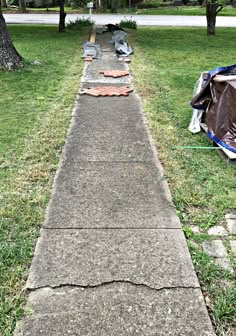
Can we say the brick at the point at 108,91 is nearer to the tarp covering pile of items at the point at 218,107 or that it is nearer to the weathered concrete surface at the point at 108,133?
the weathered concrete surface at the point at 108,133

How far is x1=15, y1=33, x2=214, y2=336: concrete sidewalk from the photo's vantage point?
198 centimetres

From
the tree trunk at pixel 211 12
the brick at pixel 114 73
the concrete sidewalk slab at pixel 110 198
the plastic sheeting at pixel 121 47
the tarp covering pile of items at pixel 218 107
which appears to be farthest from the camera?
the tree trunk at pixel 211 12

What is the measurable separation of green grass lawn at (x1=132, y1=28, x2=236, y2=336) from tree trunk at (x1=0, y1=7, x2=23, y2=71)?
257 centimetres

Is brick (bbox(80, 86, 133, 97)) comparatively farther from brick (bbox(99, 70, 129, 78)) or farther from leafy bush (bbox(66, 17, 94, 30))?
leafy bush (bbox(66, 17, 94, 30))

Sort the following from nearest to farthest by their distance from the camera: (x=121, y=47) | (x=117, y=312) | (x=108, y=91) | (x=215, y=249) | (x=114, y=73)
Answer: (x=117, y=312)
(x=215, y=249)
(x=108, y=91)
(x=114, y=73)
(x=121, y=47)

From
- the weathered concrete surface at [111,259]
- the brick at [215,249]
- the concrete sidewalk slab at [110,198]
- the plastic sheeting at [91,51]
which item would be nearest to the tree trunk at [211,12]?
the plastic sheeting at [91,51]

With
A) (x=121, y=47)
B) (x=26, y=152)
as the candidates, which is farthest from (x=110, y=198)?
(x=121, y=47)

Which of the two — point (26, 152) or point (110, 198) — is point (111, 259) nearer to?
point (110, 198)

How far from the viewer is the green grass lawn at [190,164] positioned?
2256 mm

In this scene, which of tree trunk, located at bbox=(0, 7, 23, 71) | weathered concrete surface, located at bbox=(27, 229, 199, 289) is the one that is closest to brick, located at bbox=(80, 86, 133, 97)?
tree trunk, located at bbox=(0, 7, 23, 71)

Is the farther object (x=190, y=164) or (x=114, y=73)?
(x=114, y=73)

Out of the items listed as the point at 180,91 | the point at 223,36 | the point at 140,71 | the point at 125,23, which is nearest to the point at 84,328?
the point at 180,91

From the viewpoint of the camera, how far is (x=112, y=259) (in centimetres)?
241

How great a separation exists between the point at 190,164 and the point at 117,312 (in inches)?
81.7
